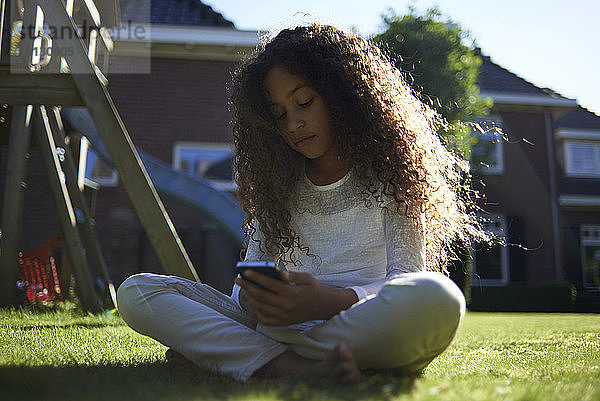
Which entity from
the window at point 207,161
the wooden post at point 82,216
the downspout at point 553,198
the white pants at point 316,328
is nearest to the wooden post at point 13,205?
the wooden post at point 82,216

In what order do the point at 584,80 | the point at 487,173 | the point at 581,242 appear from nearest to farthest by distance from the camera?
the point at 584,80 < the point at 487,173 < the point at 581,242

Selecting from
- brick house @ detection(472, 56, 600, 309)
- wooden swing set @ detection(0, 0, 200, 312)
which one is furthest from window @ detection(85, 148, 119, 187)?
brick house @ detection(472, 56, 600, 309)

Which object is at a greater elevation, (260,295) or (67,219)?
(67,219)

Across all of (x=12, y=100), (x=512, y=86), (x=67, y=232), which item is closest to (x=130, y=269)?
(x=67, y=232)

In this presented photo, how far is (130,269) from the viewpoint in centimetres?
800

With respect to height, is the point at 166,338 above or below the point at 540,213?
below

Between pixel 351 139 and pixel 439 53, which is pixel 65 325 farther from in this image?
pixel 439 53

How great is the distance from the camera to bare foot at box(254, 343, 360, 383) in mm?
1302

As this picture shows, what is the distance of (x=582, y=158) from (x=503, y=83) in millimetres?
3007

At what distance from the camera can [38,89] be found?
10.4ft

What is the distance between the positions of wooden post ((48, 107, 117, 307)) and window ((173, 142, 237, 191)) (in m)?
4.37

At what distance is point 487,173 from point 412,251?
A: 30.4 ft

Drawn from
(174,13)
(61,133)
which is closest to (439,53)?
(174,13)

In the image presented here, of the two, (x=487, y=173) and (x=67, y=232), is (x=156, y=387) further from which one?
(x=487, y=173)
